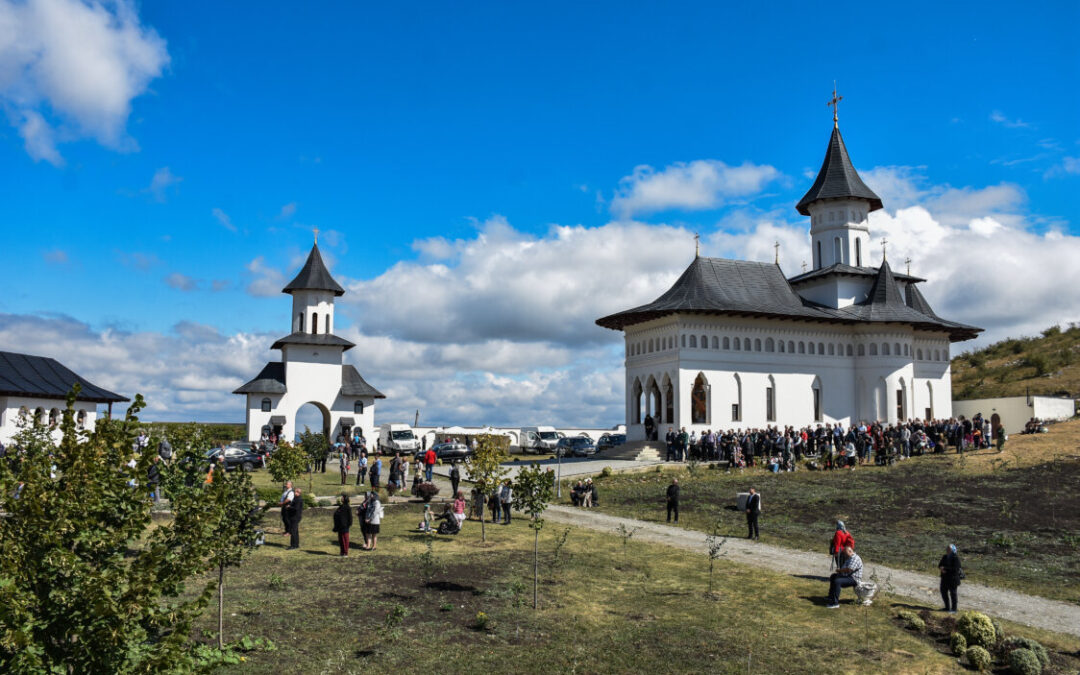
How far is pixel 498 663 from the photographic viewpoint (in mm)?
11258

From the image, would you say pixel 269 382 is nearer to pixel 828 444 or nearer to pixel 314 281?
pixel 314 281

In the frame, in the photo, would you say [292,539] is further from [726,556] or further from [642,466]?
[642,466]

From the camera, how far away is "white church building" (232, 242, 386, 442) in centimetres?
5075

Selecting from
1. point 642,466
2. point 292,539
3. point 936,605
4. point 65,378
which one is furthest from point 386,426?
point 936,605

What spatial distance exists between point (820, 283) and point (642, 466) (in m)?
20.0

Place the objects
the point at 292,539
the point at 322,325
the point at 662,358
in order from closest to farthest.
A: the point at 292,539
the point at 662,358
the point at 322,325

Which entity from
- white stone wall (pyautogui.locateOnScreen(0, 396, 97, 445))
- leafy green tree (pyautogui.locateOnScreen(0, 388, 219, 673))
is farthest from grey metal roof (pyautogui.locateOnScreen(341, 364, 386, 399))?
leafy green tree (pyautogui.locateOnScreen(0, 388, 219, 673))

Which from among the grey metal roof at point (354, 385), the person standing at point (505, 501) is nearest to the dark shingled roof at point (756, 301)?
the grey metal roof at point (354, 385)

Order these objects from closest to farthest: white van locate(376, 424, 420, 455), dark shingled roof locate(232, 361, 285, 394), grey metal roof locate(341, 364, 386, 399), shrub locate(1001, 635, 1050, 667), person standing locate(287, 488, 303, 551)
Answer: shrub locate(1001, 635, 1050, 667)
person standing locate(287, 488, 303, 551)
white van locate(376, 424, 420, 455)
dark shingled roof locate(232, 361, 285, 394)
grey metal roof locate(341, 364, 386, 399)

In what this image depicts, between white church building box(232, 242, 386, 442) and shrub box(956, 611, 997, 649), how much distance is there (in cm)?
4183

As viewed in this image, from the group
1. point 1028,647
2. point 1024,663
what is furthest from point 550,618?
point 1028,647

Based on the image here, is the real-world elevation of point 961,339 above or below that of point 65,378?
above

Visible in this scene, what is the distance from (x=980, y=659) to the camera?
38.9ft

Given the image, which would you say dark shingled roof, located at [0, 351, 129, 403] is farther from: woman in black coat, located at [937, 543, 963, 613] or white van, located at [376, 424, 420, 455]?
woman in black coat, located at [937, 543, 963, 613]
